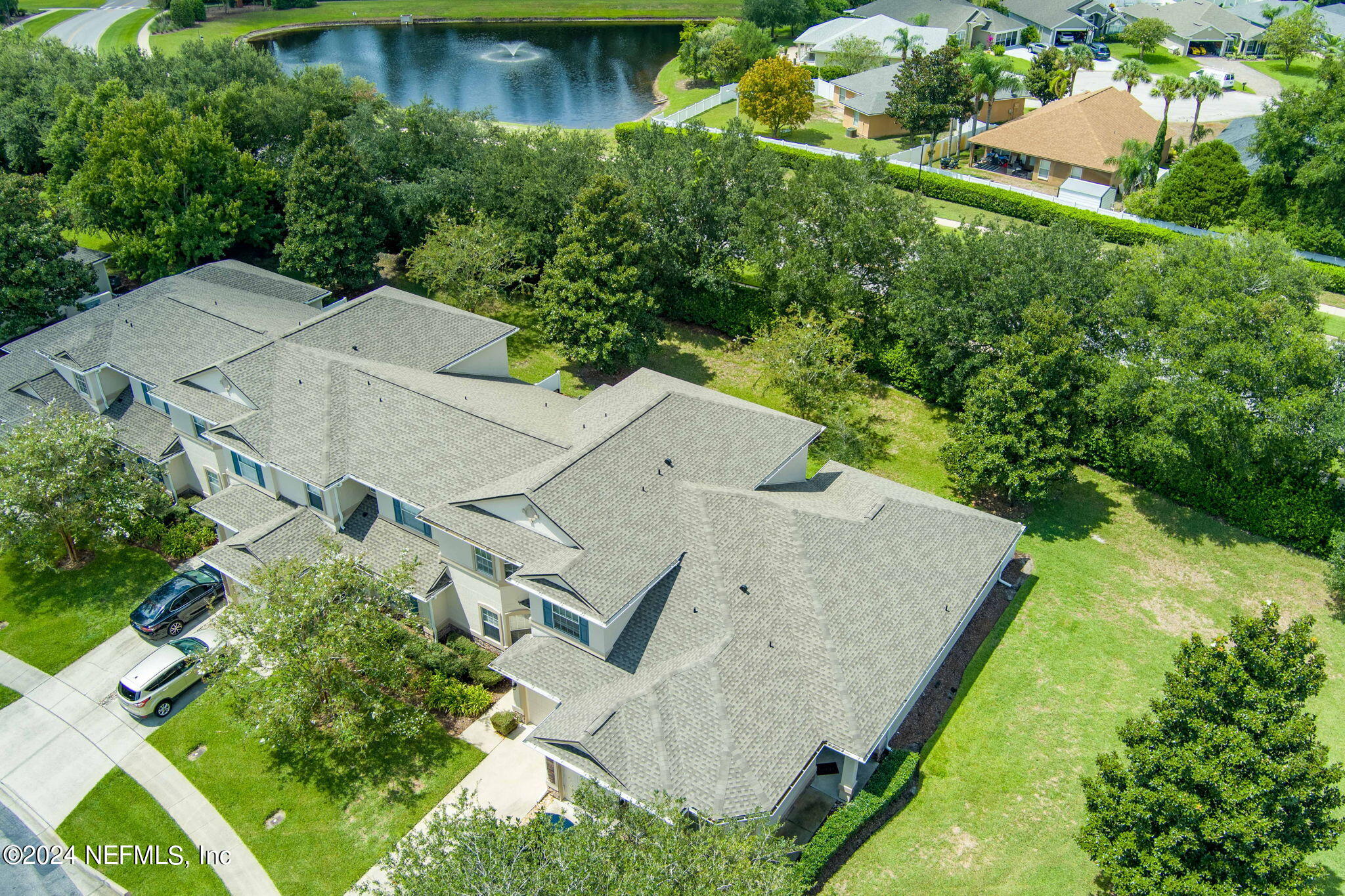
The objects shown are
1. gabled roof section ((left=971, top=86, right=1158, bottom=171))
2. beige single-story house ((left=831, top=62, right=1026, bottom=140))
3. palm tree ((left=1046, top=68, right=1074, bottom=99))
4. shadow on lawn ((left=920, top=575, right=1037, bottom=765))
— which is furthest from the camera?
palm tree ((left=1046, top=68, right=1074, bottom=99))

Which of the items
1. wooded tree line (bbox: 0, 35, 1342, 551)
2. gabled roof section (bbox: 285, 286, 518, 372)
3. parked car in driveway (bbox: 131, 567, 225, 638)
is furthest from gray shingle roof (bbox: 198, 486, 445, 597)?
wooded tree line (bbox: 0, 35, 1342, 551)

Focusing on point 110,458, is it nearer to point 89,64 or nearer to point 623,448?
point 623,448

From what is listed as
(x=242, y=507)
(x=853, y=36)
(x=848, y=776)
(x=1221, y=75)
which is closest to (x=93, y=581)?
(x=242, y=507)

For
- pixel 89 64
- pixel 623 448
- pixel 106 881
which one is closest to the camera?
pixel 106 881

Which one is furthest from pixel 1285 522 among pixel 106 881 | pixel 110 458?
pixel 110 458

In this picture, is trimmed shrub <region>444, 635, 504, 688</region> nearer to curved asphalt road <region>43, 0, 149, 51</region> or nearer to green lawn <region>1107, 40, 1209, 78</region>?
green lawn <region>1107, 40, 1209, 78</region>
